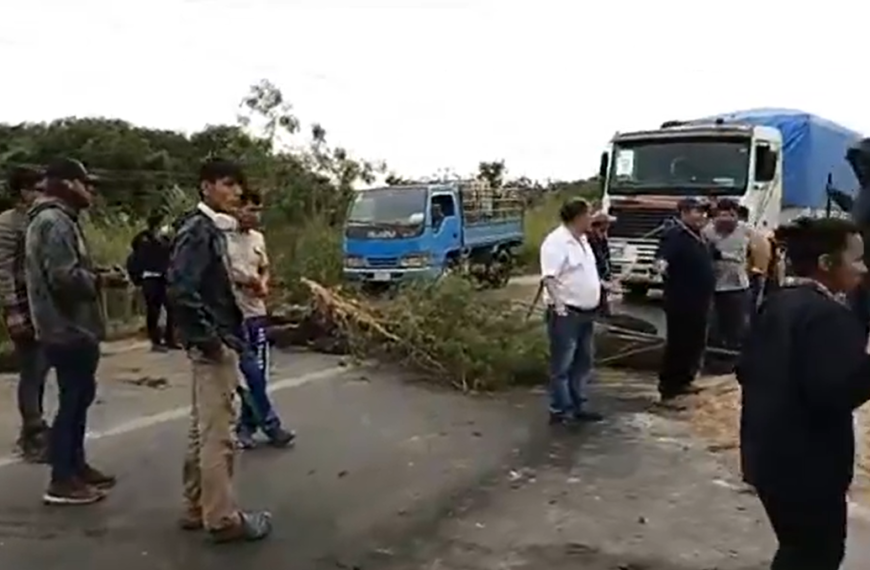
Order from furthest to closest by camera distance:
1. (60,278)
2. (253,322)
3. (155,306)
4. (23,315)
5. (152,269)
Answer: (155,306) → (152,269) → (253,322) → (23,315) → (60,278)

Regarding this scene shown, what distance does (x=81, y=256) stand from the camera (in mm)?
6430

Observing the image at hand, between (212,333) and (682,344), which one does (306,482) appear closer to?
(212,333)

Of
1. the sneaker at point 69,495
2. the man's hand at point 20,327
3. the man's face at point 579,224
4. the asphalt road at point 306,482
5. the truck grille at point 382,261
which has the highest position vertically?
the man's face at point 579,224

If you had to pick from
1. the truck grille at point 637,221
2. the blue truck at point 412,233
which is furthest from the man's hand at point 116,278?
the truck grille at point 637,221

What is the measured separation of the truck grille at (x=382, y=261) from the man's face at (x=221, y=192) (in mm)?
14610

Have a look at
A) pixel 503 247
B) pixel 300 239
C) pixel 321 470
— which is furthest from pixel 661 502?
pixel 503 247

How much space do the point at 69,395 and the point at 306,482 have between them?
5.06ft

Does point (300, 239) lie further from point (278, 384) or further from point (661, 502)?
point (661, 502)

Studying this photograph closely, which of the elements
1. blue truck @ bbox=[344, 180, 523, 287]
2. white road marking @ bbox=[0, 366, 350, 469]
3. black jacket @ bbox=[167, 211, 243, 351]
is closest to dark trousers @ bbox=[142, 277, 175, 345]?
white road marking @ bbox=[0, 366, 350, 469]

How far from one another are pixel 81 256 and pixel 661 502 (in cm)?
363

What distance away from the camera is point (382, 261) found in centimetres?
2059

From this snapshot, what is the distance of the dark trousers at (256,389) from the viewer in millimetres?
7805

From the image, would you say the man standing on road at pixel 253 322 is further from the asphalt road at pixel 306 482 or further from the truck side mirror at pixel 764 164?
the truck side mirror at pixel 764 164

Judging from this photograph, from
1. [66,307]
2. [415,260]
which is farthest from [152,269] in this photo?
[415,260]
